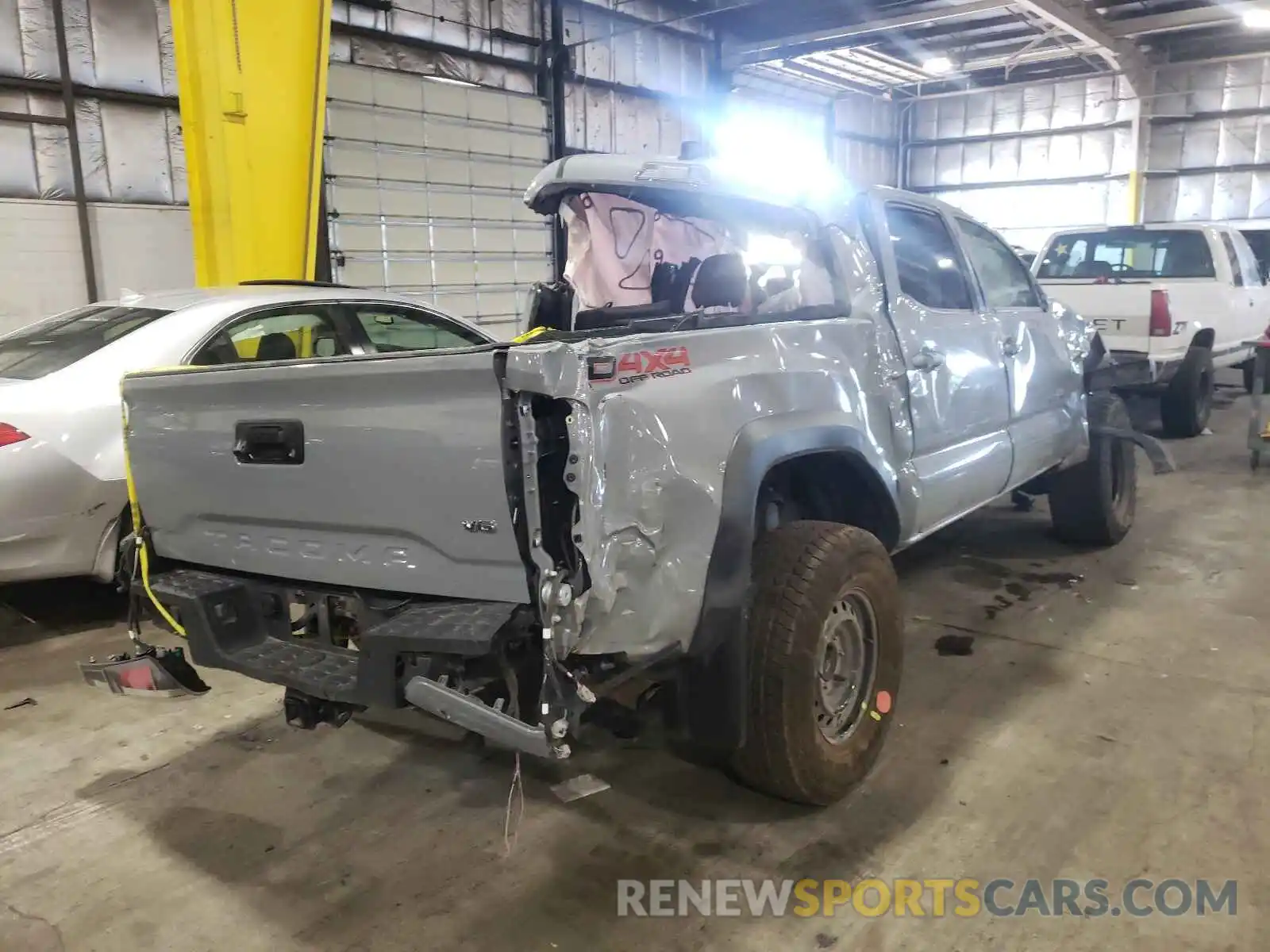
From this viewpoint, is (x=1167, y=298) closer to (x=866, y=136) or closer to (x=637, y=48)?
(x=637, y=48)

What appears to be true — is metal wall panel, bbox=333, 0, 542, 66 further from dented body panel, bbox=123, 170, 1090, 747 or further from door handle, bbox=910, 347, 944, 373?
door handle, bbox=910, 347, 944, 373

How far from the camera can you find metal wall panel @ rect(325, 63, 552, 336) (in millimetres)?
9820

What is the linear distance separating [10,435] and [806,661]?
3502 millimetres

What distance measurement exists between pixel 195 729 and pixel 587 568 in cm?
224

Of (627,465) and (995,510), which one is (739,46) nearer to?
(995,510)

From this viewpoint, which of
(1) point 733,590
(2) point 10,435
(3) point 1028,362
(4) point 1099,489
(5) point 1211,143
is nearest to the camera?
(1) point 733,590

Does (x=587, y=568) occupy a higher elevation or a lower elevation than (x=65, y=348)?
lower

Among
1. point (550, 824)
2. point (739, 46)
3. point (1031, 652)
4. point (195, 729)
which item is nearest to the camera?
point (550, 824)

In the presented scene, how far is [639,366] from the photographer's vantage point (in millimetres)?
2174

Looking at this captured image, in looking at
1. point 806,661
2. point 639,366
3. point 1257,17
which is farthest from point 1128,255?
point 639,366

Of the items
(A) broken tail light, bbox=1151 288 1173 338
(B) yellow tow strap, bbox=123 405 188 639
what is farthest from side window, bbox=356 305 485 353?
(A) broken tail light, bbox=1151 288 1173 338

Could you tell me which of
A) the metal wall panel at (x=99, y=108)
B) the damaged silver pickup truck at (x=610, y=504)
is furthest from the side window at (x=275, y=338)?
the metal wall panel at (x=99, y=108)

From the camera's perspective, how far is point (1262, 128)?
15.9 m

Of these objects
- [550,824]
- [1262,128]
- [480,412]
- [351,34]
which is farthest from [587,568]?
[1262,128]
